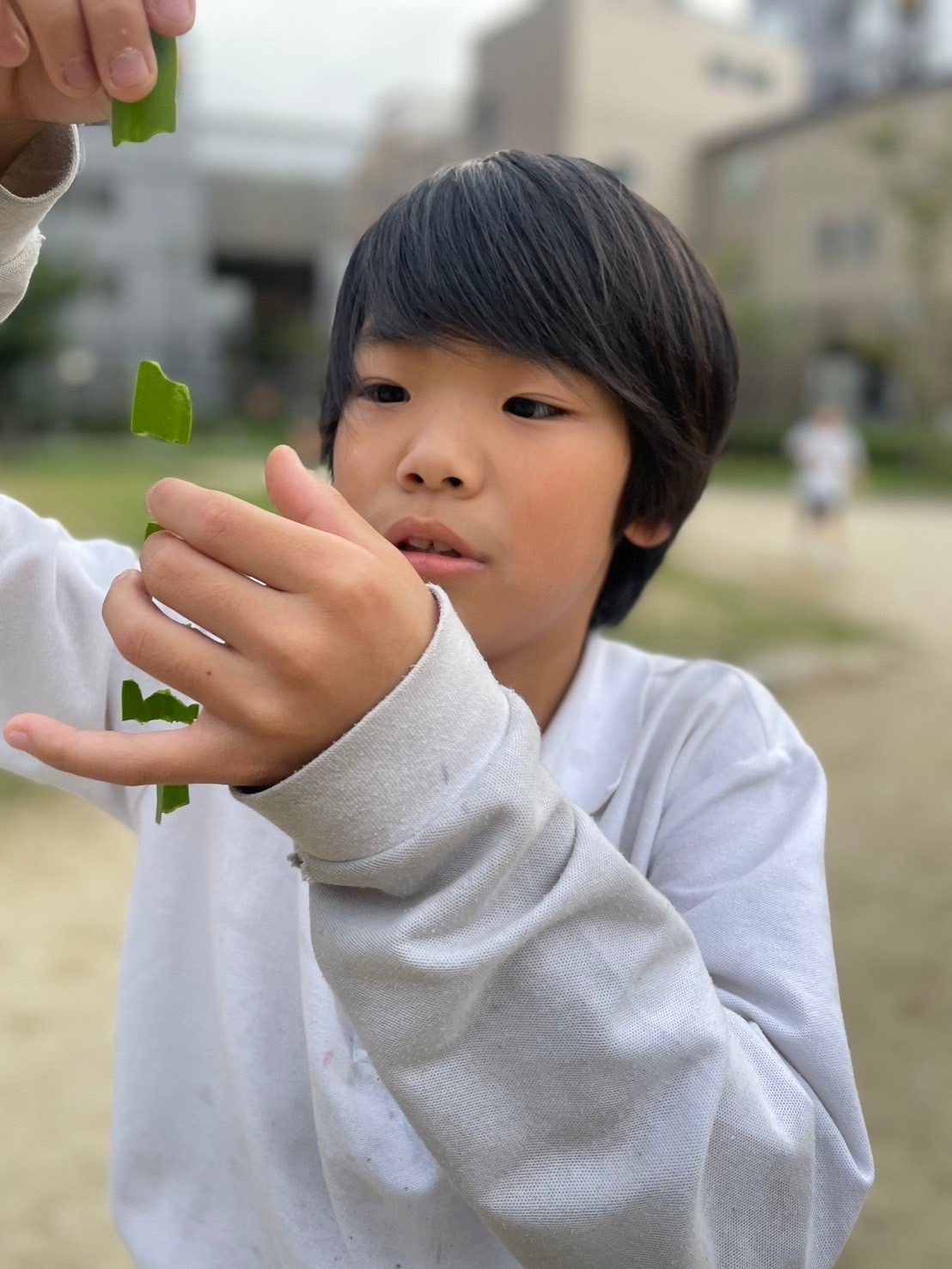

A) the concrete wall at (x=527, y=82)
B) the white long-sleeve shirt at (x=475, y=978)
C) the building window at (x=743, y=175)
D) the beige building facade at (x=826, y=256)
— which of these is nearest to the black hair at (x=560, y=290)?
the white long-sleeve shirt at (x=475, y=978)

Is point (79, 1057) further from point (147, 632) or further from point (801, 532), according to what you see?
point (801, 532)

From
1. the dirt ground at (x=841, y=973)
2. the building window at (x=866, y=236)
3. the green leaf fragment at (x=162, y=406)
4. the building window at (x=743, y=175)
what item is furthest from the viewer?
the building window at (x=743, y=175)

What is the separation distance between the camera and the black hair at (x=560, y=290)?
107cm

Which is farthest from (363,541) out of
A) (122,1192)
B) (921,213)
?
(921,213)

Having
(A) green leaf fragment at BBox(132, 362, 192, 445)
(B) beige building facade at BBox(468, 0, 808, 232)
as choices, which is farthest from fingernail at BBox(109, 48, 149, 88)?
(B) beige building facade at BBox(468, 0, 808, 232)

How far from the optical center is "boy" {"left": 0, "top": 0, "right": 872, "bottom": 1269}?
0.65 meters

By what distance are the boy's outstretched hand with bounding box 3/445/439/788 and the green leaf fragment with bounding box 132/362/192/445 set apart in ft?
0.45

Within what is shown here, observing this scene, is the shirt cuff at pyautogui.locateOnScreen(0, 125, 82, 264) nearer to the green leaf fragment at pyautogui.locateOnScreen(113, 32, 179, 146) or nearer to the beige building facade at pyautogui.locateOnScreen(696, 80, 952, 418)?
the green leaf fragment at pyautogui.locateOnScreen(113, 32, 179, 146)

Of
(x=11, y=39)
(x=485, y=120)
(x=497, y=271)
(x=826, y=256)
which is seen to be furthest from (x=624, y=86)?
(x=11, y=39)

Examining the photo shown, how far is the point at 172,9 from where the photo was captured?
783 mm

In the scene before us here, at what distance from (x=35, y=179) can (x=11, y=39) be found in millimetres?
186

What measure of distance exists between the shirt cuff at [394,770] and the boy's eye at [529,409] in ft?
1.37

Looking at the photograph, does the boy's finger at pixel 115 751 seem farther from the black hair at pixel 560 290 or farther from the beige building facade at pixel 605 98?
the beige building facade at pixel 605 98

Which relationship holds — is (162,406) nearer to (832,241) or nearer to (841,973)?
(841,973)
